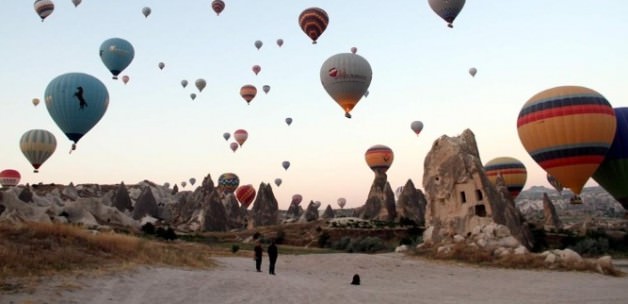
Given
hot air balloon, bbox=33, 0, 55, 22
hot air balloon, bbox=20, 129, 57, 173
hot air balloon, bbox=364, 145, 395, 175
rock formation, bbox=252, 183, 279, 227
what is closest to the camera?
hot air balloon, bbox=33, 0, 55, 22

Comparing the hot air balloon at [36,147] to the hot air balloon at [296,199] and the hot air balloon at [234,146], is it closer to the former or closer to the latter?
the hot air balloon at [234,146]

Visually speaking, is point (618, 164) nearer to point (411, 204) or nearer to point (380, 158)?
point (411, 204)

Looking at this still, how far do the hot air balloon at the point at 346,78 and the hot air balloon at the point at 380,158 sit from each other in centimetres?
3217

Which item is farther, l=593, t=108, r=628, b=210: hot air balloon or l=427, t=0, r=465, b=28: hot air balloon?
l=427, t=0, r=465, b=28: hot air balloon

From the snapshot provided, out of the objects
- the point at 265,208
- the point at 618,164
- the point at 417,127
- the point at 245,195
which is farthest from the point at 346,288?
the point at 245,195

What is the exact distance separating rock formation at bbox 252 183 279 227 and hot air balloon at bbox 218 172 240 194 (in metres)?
19.0

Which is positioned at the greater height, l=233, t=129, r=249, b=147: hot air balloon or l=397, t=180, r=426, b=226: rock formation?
l=233, t=129, r=249, b=147: hot air balloon

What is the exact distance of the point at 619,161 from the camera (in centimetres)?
2884

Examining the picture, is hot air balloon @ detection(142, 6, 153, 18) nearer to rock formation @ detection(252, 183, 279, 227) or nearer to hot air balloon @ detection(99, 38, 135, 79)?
hot air balloon @ detection(99, 38, 135, 79)

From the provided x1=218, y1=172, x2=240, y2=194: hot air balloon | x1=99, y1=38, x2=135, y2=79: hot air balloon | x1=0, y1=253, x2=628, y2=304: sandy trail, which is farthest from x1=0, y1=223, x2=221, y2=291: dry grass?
x1=218, y1=172, x2=240, y2=194: hot air balloon

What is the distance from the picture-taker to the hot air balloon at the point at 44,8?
123ft

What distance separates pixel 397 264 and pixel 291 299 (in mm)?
12365

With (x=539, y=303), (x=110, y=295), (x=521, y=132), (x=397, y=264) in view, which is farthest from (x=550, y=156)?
(x=110, y=295)

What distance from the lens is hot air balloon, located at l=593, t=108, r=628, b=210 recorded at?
1134 inches
